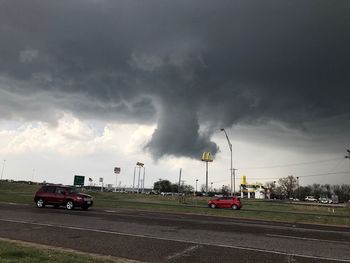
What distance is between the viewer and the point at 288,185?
182 m

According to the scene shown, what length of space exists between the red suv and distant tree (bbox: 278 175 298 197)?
554ft

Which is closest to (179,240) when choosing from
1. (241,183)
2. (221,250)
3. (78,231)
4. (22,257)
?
(221,250)

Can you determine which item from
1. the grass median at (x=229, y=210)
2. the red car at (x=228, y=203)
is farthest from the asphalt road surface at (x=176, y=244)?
the red car at (x=228, y=203)

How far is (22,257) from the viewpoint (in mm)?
7969

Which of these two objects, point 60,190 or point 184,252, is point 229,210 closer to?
point 60,190

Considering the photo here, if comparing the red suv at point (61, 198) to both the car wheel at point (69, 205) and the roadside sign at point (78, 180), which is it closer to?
the car wheel at point (69, 205)

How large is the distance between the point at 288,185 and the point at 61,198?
6715 inches

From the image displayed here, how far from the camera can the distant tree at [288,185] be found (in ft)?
595

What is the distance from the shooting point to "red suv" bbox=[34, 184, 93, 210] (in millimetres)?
25938

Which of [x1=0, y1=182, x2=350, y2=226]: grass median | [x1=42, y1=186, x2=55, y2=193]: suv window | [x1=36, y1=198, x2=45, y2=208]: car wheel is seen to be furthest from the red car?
[x1=36, y1=198, x2=45, y2=208]: car wheel

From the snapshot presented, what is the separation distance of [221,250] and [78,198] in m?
17.7

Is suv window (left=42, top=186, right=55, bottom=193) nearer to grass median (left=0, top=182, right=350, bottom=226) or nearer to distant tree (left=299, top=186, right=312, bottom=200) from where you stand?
grass median (left=0, top=182, right=350, bottom=226)

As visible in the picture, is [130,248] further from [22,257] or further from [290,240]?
[290,240]

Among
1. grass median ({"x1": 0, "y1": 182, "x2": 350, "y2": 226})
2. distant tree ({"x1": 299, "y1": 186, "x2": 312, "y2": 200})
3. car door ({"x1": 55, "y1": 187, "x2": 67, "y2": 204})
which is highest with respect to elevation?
distant tree ({"x1": 299, "y1": 186, "x2": 312, "y2": 200})
